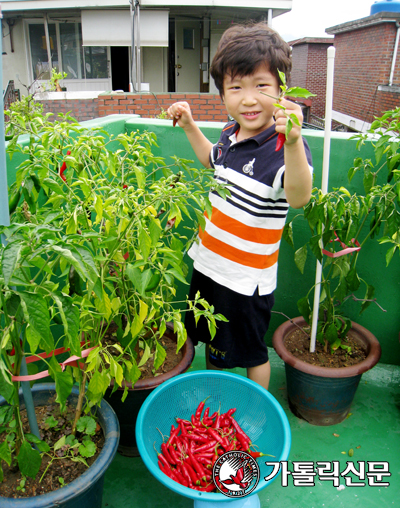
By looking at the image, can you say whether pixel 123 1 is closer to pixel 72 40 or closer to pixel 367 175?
pixel 72 40

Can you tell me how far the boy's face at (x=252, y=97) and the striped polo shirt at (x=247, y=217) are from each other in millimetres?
66

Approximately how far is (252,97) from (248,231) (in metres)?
0.49

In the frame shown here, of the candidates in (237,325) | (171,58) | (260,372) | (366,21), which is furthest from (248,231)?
(366,21)

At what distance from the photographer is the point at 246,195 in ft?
5.20

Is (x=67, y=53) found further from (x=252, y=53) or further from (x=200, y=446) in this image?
(x=200, y=446)

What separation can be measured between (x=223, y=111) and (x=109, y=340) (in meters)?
5.36

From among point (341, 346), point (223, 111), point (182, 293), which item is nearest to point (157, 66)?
point (223, 111)

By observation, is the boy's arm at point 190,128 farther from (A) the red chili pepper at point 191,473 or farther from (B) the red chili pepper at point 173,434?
(A) the red chili pepper at point 191,473

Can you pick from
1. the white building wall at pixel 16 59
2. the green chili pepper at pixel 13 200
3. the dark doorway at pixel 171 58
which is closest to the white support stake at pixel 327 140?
the green chili pepper at pixel 13 200

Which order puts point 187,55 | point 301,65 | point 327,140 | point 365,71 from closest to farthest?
point 327,140
point 187,55
point 365,71
point 301,65

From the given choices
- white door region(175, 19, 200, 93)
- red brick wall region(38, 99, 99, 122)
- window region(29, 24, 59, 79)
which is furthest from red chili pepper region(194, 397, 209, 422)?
white door region(175, 19, 200, 93)

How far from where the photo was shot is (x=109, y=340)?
73.3 inches

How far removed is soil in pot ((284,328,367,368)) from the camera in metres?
2.01

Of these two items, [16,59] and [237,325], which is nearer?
[237,325]
